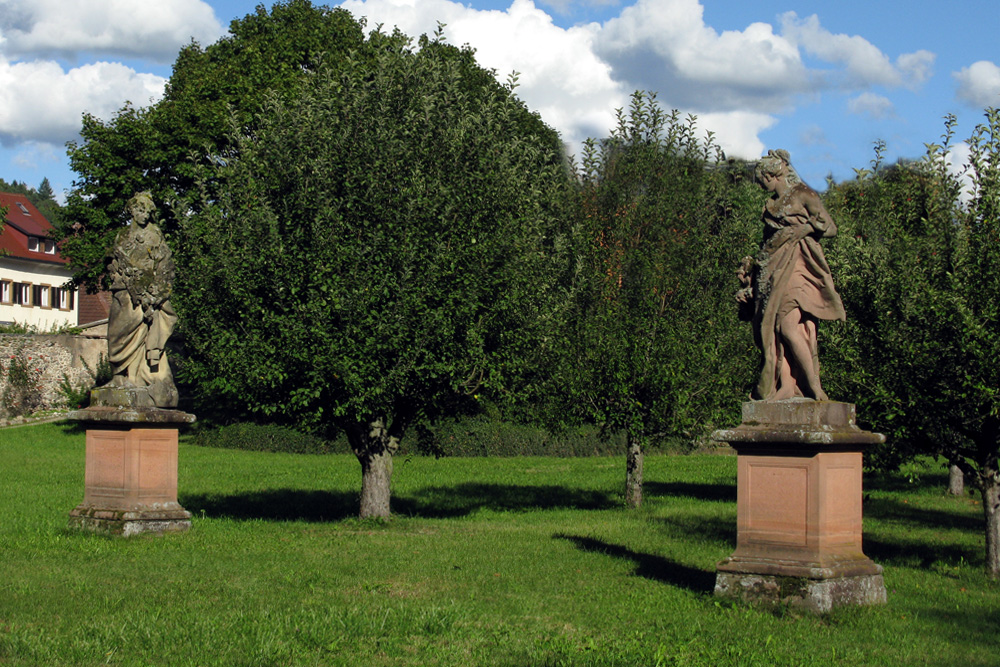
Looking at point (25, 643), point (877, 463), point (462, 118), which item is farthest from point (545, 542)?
point (25, 643)

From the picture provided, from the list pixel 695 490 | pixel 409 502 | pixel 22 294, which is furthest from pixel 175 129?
pixel 22 294

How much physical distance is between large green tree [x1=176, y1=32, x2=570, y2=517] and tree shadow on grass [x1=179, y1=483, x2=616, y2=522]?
2.43 m

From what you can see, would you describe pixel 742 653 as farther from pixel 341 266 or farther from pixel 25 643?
pixel 341 266

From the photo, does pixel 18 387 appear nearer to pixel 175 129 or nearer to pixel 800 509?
pixel 175 129

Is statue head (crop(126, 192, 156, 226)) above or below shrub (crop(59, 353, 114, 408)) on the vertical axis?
above

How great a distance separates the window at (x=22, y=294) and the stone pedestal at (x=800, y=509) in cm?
6410

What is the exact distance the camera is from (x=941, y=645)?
7.93 m

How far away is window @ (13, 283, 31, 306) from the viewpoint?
64750 millimetres

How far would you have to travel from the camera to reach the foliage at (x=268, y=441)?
3422cm

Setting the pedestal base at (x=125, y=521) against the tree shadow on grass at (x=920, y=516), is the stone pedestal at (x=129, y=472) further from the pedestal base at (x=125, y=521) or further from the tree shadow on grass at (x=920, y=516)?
the tree shadow on grass at (x=920, y=516)

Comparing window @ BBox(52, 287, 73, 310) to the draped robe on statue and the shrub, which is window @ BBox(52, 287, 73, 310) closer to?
the shrub

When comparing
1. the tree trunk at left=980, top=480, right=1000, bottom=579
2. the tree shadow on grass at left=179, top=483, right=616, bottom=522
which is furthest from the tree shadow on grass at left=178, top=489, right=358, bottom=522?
the tree trunk at left=980, top=480, right=1000, bottom=579

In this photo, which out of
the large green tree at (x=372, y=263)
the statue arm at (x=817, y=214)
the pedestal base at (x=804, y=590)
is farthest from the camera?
the large green tree at (x=372, y=263)

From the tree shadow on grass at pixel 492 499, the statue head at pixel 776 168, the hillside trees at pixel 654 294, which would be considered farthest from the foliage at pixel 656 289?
the statue head at pixel 776 168
